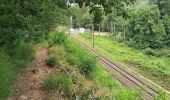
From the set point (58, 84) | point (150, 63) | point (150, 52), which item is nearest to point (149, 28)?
point (150, 52)

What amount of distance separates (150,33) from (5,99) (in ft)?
154

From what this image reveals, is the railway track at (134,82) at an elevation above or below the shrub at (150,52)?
above

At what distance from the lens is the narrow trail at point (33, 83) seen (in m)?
12.4

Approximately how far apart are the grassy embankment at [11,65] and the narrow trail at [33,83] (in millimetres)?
326

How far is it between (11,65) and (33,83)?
158 cm

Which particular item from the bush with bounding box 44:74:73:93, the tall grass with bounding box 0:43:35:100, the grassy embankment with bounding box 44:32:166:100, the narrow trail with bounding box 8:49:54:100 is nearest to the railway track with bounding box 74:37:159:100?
the grassy embankment with bounding box 44:32:166:100

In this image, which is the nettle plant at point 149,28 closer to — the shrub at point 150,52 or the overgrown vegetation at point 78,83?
the shrub at point 150,52

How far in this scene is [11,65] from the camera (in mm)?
12789

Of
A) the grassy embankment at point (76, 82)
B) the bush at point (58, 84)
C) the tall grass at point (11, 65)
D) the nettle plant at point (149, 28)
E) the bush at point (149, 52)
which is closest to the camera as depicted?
the tall grass at point (11, 65)

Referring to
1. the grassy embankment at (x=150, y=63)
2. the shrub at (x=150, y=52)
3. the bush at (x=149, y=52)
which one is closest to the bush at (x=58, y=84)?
the grassy embankment at (x=150, y=63)

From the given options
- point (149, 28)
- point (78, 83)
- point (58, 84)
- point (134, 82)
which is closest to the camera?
point (58, 84)

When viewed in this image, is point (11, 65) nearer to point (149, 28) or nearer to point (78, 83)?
point (78, 83)

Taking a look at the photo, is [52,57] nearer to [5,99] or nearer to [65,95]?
[65,95]

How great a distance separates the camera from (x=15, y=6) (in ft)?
47.8
